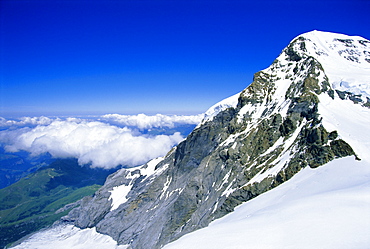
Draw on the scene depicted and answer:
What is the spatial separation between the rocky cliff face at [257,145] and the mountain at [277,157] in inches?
11.7

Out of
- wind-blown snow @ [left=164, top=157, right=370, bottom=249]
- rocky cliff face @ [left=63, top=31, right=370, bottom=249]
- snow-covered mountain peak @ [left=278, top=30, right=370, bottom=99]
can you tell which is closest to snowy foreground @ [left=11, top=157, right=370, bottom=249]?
wind-blown snow @ [left=164, top=157, right=370, bottom=249]

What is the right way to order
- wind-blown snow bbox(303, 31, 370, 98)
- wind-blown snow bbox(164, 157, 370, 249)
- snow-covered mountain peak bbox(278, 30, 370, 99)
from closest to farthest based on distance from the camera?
1. wind-blown snow bbox(164, 157, 370, 249)
2. wind-blown snow bbox(303, 31, 370, 98)
3. snow-covered mountain peak bbox(278, 30, 370, 99)

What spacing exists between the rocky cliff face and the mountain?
0.30 meters

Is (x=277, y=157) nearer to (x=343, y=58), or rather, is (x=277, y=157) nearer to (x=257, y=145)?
(x=257, y=145)

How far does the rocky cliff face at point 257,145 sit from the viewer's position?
143 feet

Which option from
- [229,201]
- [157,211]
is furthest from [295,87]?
[157,211]

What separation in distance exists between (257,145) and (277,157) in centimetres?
1177

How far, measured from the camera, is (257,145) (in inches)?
2376

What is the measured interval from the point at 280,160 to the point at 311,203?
29439 millimetres

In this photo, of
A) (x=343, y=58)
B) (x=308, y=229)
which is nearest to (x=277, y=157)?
(x=308, y=229)

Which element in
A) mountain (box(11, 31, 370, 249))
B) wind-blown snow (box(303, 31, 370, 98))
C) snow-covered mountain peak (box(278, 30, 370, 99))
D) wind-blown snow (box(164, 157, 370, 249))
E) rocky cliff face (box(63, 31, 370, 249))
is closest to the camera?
wind-blown snow (box(164, 157, 370, 249))

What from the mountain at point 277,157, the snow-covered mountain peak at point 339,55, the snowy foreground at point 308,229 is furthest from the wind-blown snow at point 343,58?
the snowy foreground at point 308,229

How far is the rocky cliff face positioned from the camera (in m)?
43.6

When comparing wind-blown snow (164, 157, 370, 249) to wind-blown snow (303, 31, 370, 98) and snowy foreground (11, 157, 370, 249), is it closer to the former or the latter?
snowy foreground (11, 157, 370, 249)
